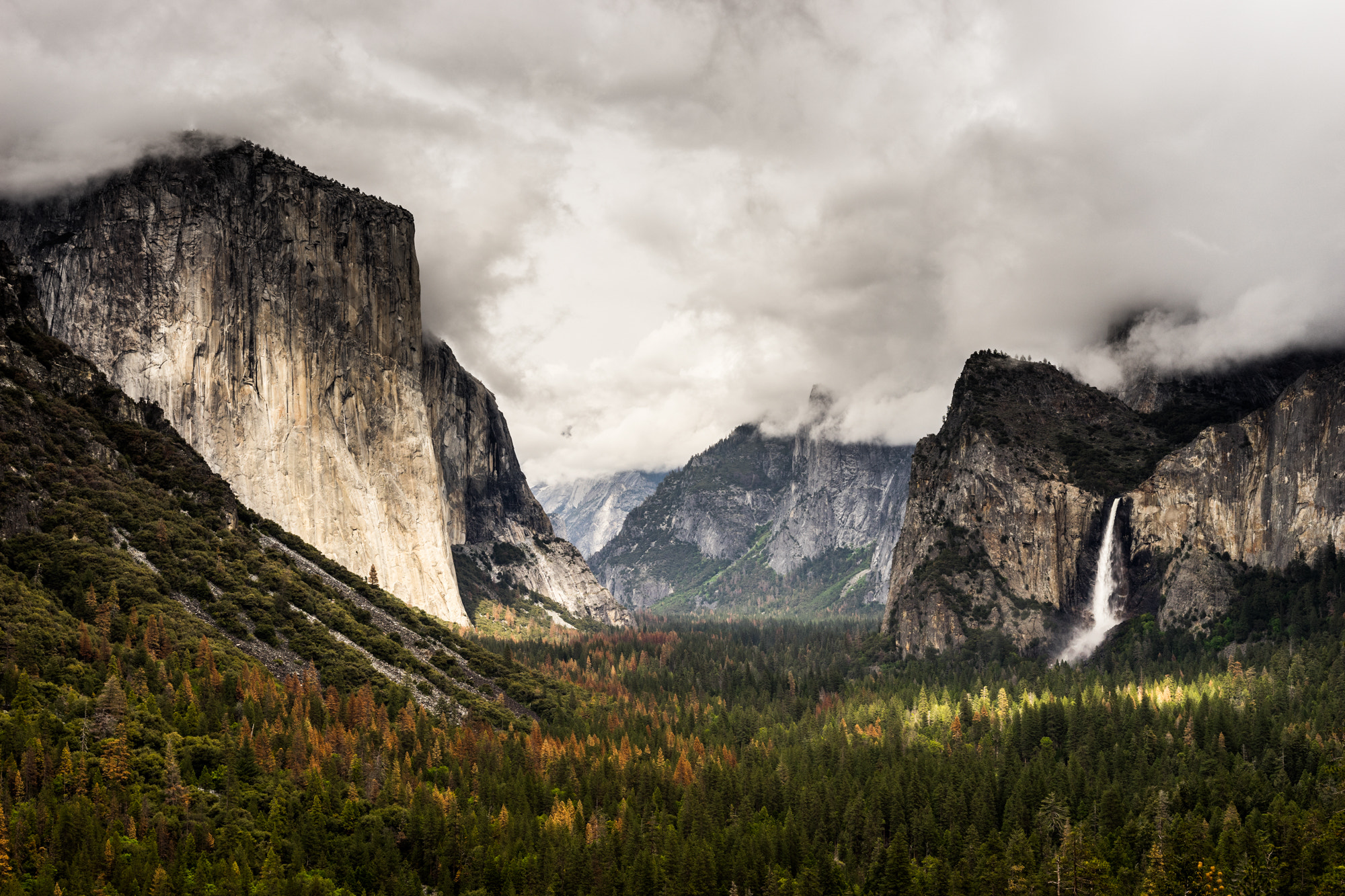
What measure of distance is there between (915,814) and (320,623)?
321 feet

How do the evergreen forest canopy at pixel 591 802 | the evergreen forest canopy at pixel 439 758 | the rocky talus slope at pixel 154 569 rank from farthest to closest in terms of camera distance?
the rocky talus slope at pixel 154 569
the evergreen forest canopy at pixel 439 758
the evergreen forest canopy at pixel 591 802

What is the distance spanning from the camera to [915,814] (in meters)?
119

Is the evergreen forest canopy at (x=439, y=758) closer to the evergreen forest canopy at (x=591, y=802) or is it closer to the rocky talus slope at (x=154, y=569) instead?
the evergreen forest canopy at (x=591, y=802)

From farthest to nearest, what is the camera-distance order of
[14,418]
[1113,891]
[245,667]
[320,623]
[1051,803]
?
[320,623] < [14,418] < [245,667] < [1051,803] < [1113,891]

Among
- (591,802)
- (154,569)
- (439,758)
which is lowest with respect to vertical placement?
(591,802)

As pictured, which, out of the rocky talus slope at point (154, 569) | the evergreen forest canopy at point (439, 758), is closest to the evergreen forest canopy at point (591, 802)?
the evergreen forest canopy at point (439, 758)

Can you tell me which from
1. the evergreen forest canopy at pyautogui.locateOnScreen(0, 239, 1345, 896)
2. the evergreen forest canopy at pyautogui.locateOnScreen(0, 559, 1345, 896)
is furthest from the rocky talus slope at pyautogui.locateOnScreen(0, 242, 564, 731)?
the evergreen forest canopy at pyautogui.locateOnScreen(0, 559, 1345, 896)

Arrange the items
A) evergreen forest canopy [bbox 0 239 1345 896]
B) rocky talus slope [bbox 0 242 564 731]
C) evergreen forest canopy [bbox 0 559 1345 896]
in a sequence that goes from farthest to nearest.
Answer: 1. rocky talus slope [bbox 0 242 564 731]
2. evergreen forest canopy [bbox 0 239 1345 896]
3. evergreen forest canopy [bbox 0 559 1345 896]

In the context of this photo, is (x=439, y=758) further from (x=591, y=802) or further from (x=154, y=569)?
(x=154, y=569)

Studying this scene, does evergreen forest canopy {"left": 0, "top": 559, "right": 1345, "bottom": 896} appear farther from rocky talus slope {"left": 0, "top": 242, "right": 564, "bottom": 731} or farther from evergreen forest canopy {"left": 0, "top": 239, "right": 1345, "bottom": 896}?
rocky talus slope {"left": 0, "top": 242, "right": 564, "bottom": 731}

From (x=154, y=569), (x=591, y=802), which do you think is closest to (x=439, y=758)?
(x=591, y=802)

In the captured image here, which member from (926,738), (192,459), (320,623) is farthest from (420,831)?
(192,459)

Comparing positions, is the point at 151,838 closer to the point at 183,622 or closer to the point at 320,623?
the point at 183,622

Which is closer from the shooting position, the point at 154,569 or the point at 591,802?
the point at 591,802
